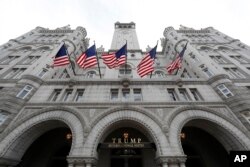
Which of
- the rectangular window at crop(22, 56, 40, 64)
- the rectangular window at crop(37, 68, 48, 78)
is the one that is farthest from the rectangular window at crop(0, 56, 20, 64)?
the rectangular window at crop(37, 68, 48, 78)

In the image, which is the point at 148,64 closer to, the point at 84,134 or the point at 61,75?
the point at 84,134

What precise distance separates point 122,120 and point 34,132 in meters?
9.15

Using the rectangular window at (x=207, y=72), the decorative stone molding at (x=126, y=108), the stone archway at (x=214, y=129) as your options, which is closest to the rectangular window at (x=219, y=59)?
the rectangular window at (x=207, y=72)

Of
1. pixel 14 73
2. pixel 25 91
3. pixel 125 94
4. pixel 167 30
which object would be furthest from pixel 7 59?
pixel 167 30

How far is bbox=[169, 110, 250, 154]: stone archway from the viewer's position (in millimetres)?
13992

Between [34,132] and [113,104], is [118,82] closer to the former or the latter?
[113,104]

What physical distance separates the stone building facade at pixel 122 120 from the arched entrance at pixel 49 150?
106mm

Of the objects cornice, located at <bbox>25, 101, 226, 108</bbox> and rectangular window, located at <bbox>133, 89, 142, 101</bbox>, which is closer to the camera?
cornice, located at <bbox>25, 101, 226, 108</bbox>

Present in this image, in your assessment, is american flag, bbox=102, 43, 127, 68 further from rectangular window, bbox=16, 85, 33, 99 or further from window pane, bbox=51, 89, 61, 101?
rectangular window, bbox=16, 85, 33, 99

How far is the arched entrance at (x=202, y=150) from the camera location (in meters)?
17.6

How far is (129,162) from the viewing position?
1802 cm

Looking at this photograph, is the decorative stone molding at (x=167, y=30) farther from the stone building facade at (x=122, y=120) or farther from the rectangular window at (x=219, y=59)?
the stone building facade at (x=122, y=120)

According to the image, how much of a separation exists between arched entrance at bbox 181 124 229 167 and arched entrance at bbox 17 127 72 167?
14.4 m

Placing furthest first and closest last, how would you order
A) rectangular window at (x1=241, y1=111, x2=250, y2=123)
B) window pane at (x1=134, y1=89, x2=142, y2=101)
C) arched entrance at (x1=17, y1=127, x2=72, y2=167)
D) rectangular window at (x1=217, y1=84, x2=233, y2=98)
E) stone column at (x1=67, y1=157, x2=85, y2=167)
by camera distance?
window pane at (x1=134, y1=89, x2=142, y2=101), rectangular window at (x1=217, y1=84, x2=233, y2=98), arched entrance at (x1=17, y1=127, x2=72, y2=167), rectangular window at (x1=241, y1=111, x2=250, y2=123), stone column at (x1=67, y1=157, x2=85, y2=167)
